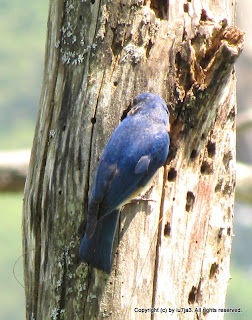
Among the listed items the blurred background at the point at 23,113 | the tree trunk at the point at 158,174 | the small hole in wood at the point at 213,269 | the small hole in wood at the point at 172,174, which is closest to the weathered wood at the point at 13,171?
the tree trunk at the point at 158,174

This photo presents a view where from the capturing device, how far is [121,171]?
13.3ft

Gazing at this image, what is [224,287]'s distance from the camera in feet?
14.5

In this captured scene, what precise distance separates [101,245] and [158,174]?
1.82 ft

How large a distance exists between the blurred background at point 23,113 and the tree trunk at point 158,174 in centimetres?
596

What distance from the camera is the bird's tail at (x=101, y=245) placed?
4.01 m

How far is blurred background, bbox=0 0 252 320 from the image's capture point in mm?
10469

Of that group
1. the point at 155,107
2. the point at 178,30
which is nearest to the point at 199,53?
the point at 178,30

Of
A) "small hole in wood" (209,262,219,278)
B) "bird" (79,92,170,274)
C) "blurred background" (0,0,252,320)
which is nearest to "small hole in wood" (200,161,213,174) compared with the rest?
"bird" (79,92,170,274)

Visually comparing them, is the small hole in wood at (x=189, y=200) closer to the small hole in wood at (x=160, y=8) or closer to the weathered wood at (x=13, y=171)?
the small hole in wood at (x=160, y=8)

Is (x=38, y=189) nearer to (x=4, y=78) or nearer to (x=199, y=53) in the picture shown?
(x=199, y=53)

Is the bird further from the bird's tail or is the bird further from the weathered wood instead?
the weathered wood

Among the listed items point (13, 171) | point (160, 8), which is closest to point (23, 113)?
point (13, 171)

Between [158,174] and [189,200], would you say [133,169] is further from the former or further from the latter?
[189,200]

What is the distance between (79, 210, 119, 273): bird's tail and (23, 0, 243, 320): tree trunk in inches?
3.7
